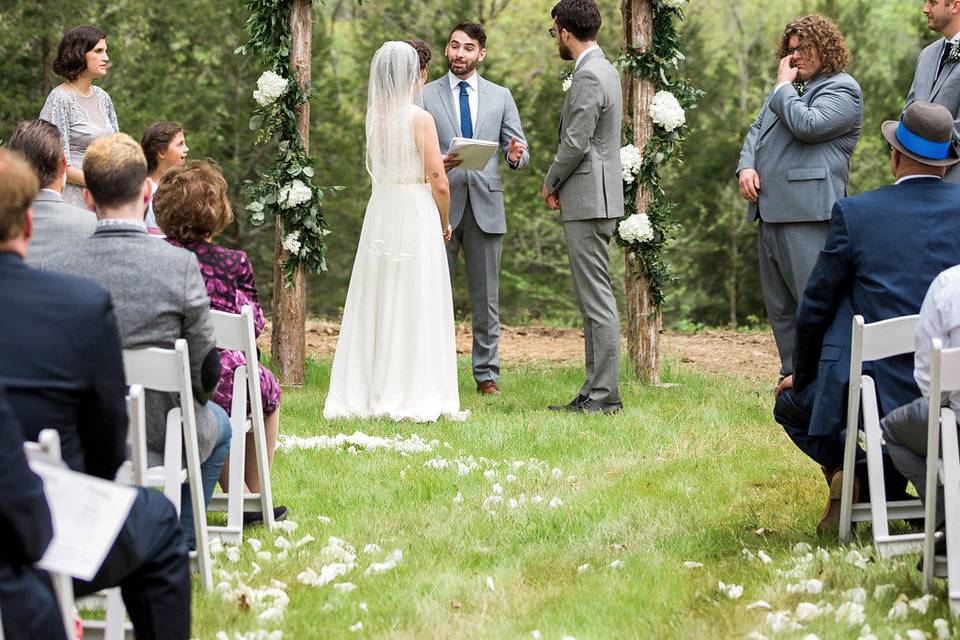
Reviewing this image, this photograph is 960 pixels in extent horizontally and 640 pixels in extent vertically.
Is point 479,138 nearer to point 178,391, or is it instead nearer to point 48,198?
point 48,198

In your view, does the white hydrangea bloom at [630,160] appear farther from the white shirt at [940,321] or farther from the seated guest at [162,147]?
the white shirt at [940,321]

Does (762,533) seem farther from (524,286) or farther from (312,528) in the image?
(524,286)

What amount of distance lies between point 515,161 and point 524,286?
9283 mm

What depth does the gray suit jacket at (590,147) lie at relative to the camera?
7.09 metres

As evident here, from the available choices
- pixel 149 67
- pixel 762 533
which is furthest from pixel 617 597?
pixel 149 67

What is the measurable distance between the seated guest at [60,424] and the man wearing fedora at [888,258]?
7.89ft

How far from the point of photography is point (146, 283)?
3.72 metres

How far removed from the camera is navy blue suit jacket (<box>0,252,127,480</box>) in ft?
8.64

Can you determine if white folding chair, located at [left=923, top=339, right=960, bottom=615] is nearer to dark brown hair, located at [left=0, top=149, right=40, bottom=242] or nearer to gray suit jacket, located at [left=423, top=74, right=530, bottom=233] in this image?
dark brown hair, located at [left=0, top=149, right=40, bottom=242]

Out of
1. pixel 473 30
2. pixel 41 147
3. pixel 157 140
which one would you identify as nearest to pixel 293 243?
pixel 473 30

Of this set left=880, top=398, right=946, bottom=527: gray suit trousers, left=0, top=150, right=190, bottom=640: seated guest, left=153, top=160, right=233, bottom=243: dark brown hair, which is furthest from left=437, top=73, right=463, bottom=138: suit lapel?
left=0, top=150, right=190, bottom=640: seated guest

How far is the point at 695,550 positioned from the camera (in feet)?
14.7

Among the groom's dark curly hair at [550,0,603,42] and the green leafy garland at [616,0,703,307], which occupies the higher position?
the groom's dark curly hair at [550,0,603,42]

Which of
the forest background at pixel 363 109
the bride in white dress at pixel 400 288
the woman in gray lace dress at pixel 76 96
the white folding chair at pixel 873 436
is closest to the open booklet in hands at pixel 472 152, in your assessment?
the bride in white dress at pixel 400 288
